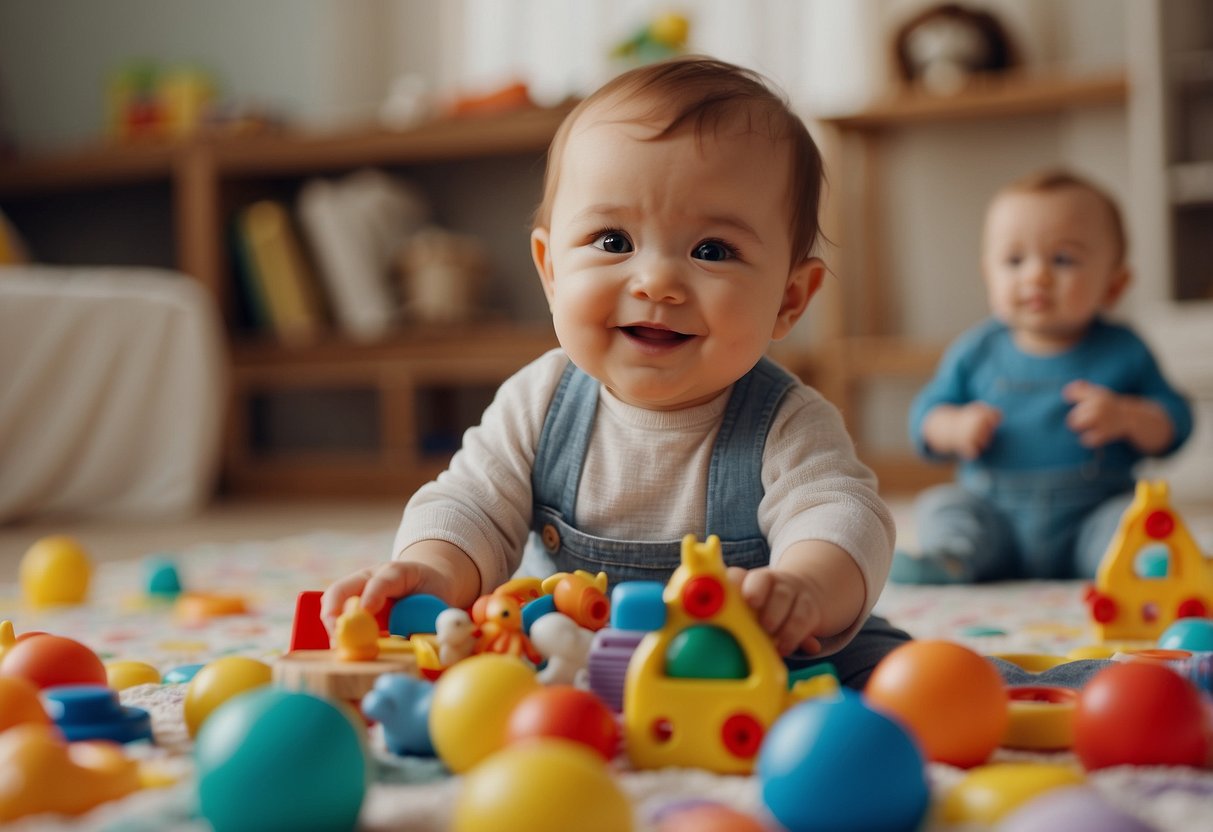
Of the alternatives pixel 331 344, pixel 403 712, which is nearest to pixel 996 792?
pixel 403 712

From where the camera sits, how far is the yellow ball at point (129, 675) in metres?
0.93

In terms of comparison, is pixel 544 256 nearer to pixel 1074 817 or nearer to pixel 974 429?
pixel 1074 817

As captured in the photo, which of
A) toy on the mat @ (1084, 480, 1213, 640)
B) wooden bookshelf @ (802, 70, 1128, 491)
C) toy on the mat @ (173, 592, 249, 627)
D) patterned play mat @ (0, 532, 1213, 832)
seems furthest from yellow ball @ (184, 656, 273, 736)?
wooden bookshelf @ (802, 70, 1128, 491)

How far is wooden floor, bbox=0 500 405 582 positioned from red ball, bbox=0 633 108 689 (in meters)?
1.08

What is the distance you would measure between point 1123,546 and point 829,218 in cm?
201

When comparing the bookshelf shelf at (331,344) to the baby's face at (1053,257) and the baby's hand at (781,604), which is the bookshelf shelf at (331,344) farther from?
the baby's hand at (781,604)

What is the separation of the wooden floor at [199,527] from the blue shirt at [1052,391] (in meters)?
0.88

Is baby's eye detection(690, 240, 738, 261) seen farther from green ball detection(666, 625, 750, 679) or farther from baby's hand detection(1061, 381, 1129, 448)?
baby's hand detection(1061, 381, 1129, 448)

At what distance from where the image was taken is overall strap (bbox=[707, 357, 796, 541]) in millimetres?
956

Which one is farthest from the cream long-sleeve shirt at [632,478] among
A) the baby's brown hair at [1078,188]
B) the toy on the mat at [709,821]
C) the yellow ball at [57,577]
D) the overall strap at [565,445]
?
the baby's brown hair at [1078,188]

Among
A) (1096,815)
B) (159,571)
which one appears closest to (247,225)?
(159,571)

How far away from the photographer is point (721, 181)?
905 millimetres

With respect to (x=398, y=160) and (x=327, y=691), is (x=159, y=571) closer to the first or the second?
(x=327, y=691)

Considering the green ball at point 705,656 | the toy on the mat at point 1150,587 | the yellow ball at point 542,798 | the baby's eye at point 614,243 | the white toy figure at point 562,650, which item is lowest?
the toy on the mat at point 1150,587
